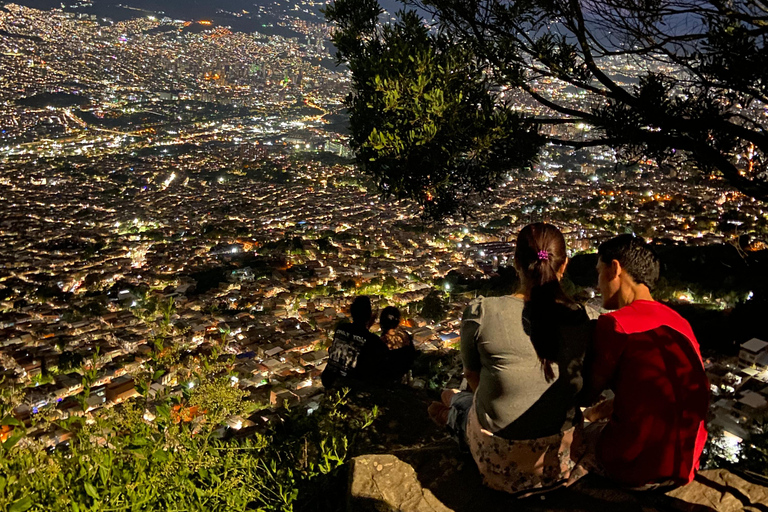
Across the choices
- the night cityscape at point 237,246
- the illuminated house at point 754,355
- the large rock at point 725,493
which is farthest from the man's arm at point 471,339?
the illuminated house at point 754,355

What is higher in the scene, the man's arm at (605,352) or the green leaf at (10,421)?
the man's arm at (605,352)

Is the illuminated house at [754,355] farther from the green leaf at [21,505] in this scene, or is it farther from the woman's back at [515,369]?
the green leaf at [21,505]

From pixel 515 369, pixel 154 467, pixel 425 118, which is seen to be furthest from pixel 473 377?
pixel 425 118

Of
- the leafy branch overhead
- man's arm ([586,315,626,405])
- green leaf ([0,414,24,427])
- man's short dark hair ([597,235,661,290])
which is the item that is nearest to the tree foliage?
the leafy branch overhead

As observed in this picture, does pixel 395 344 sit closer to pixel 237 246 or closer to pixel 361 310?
pixel 361 310

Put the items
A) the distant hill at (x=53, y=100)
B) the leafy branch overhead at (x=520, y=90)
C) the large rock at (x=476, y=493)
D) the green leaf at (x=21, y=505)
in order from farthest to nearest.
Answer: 1. the distant hill at (x=53, y=100)
2. the leafy branch overhead at (x=520, y=90)
3. the large rock at (x=476, y=493)
4. the green leaf at (x=21, y=505)

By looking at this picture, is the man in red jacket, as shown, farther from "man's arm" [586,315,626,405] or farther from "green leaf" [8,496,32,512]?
"green leaf" [8,496,32,512]
